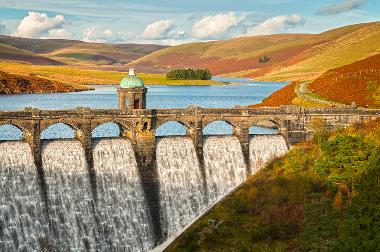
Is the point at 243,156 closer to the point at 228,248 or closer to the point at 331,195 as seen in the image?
the point at 331,195

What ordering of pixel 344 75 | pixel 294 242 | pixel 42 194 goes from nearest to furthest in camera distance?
1. pixel 294 242
2. pixel 42 194
3. pixel 344 75

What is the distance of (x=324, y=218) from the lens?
43.2m

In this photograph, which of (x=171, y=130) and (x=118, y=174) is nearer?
(x=118, y=174)

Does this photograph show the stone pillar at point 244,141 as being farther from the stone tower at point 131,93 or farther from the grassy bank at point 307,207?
the stone tower at point 131,93

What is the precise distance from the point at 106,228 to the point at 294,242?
85.3 feet

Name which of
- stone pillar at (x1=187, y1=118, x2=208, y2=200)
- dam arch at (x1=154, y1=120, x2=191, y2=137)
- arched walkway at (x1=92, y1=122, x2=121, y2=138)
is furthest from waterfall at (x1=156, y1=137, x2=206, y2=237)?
dam arch at (x1=154, y1=120, x2=191, y2=137)

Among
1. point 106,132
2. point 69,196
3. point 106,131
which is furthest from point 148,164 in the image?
point 106,131

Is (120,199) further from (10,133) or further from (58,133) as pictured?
(10,133)

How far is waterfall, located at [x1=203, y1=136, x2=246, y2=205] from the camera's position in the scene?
69500 millimetres

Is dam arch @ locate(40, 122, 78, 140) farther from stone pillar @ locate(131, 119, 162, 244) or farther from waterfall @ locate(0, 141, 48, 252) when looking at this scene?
waterfall @ locate(0, 141, 48, 252)

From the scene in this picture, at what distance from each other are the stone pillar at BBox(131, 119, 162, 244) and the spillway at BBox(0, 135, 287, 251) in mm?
446

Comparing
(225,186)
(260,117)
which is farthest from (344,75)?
(225,186)

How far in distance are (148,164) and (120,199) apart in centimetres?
641

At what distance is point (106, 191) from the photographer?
62000 millimetres
